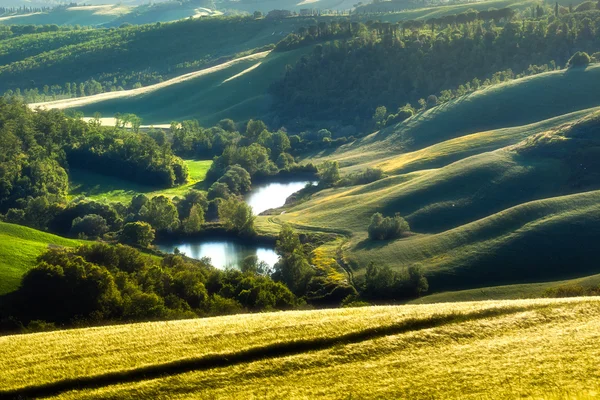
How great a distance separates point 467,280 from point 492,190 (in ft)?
114

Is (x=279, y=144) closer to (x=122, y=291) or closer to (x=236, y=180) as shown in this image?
(x=236, y=180)

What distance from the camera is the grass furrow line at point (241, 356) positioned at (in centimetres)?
3531

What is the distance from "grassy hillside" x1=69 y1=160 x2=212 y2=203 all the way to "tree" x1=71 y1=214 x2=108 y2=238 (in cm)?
2866

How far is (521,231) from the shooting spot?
96.6 metres

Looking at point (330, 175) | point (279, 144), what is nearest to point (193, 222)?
point (330, 175)

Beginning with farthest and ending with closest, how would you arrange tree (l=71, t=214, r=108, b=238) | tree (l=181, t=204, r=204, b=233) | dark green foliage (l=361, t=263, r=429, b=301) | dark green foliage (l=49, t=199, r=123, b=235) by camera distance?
1. tree (l=181, t=204, r=204, b=233)
2. dark green foliage (l=49, t=199, r=123, b=235)
3. tree (l=71, t=214, r=108, b=238)
4. dark green foliage (l=361, t=263, r=429, b=301)

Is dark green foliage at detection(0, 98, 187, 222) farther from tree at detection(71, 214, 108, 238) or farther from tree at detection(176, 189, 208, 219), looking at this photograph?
tree at detection(176, 189, 208, 219)

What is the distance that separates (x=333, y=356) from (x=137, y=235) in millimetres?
79148

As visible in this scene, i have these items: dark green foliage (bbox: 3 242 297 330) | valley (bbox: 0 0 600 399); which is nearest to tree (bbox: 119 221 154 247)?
valley (bbox: 0 0 600 399)

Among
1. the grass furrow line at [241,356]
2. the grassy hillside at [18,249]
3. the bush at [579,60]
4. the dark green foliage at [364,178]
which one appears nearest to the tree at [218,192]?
the dark green foliage at [364,178]

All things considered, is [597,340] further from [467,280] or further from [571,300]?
[467,280]

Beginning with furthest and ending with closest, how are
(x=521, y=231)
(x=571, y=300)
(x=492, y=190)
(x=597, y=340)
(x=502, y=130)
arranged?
(x=502, y=130), (x=492, y=190), (x=521, y=231), (x=571, y=300), (x=597, y=340)

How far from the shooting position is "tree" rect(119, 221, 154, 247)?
112938 millimetres

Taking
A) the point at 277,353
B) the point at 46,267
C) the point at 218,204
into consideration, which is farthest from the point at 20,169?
the point at 277,353
